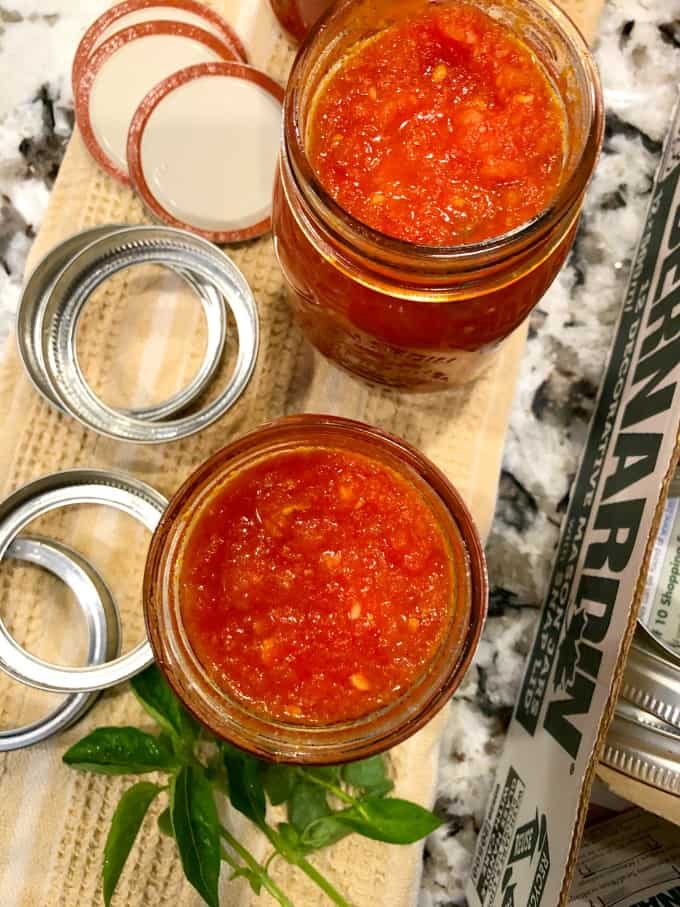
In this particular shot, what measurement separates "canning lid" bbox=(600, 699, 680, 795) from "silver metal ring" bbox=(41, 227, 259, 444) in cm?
57

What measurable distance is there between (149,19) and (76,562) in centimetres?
69

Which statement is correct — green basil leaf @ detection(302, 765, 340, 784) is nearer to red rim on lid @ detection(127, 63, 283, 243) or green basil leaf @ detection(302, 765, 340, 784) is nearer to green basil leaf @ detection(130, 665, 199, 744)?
green basil leaf @ detection(130, 665, 199, 744)

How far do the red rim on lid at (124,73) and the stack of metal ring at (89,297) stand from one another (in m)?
0.11

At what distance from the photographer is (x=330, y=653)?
2.72 ft

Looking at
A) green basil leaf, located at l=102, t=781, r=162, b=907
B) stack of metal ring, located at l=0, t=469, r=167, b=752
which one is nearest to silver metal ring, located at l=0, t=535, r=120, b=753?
stack of metal ring, located at l=0, t=469, r=167, b=752

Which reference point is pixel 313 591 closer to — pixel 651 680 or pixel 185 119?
pixel 651 680

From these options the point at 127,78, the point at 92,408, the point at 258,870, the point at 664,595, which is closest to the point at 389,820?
the point at 258,870

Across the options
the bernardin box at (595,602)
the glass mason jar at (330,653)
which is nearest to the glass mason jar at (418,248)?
the glass mason jar at (330,653)

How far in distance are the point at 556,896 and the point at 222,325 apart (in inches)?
28.2

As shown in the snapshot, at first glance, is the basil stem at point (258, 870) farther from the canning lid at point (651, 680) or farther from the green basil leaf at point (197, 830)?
the canning lid at point (651, 680)

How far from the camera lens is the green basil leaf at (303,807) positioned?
99cm

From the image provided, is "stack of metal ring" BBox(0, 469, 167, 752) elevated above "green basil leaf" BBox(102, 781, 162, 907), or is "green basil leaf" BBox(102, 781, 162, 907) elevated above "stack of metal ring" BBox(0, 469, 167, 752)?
"stack of metal ring" BBox(0, 469, 167, 752)

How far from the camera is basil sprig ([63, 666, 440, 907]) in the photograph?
898 millimetres

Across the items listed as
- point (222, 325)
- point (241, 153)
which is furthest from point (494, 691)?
point (241, 153)
